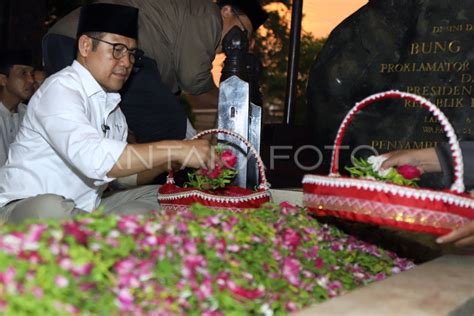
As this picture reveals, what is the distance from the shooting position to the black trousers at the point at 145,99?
421 centimetres

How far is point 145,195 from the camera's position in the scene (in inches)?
157

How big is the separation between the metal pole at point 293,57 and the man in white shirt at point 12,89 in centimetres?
314

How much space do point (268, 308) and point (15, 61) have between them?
5.76m

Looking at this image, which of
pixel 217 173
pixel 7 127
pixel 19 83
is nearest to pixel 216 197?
pixel 217 173

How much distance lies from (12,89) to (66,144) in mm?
4299

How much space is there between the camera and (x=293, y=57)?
8.88 m

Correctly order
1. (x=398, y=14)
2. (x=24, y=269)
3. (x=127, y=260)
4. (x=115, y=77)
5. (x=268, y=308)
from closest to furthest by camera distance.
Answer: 1. (x=24, y=269)
2. (x=127, y=260)
3. (x=268, y=308)
4. (x=115, y=77)
5. (x=398, y=14)

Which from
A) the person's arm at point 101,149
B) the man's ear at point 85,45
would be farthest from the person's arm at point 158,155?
the man's ear at point 85,45

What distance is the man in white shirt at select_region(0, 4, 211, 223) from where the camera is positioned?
114 inches

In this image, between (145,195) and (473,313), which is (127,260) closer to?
(473,313)

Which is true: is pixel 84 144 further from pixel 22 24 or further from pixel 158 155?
pixel 22 24

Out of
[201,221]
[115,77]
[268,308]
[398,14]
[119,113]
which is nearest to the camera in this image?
[268,308]

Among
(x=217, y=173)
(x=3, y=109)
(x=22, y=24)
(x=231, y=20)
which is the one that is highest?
(x=22, y=24)

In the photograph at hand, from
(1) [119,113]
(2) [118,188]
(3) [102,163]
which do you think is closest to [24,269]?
(3) [102,163]
